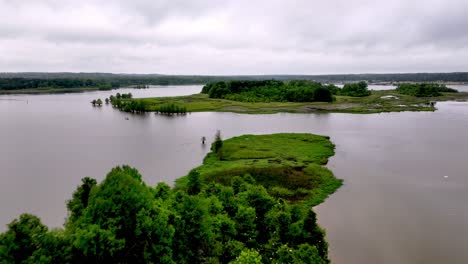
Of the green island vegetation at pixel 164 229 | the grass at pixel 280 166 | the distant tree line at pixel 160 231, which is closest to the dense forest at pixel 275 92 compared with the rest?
the grass at pixel 280 166

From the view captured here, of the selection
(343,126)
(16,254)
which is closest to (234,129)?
(343,126)

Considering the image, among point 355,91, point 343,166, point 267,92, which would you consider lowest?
point 343,166

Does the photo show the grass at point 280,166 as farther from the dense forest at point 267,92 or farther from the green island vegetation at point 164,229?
the dense forest at point 267,92

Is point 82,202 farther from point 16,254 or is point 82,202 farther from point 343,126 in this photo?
point 343,126

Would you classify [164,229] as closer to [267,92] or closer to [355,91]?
[267,92]

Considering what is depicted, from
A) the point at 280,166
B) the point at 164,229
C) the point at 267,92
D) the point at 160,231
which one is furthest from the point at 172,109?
the point at 160,231

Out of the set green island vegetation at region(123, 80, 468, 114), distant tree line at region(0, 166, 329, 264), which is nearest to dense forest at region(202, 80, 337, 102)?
green island vegetation at region(123, 80, 468, 114)
